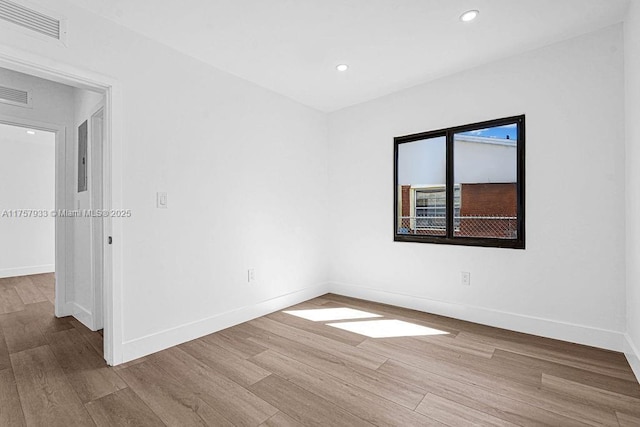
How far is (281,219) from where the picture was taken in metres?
3.54

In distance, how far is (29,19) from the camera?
1833 mm

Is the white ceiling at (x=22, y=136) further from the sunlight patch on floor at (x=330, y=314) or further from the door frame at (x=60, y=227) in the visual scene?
the sunlight patch on floor at (x=330, y=314)

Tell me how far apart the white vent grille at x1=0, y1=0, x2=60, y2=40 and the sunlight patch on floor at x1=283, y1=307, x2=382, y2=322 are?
10.0 feet

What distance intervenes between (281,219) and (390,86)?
1984mm

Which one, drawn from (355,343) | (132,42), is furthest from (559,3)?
(132,42)

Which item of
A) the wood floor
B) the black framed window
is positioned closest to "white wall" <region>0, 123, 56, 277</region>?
the wood floor

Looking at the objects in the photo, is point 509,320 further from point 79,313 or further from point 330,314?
point 79,313

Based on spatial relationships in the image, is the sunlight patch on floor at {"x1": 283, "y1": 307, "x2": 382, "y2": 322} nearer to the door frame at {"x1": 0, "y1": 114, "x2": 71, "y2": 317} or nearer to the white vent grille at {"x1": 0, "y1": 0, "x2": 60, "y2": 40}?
the door frame at {"x1": 0, "y1": 114, "x2": 71, "y2": 317}

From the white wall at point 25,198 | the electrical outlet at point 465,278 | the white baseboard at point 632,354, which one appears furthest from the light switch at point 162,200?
the white wall at point 25,198

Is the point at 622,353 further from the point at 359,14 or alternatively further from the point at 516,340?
the point at 359,14

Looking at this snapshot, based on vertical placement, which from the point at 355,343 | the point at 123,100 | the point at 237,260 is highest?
the point at 123,100

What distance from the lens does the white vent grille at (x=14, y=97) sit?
2.83 metres

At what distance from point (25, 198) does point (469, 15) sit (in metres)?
7.49

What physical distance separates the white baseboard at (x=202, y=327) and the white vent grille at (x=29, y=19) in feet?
7.18
